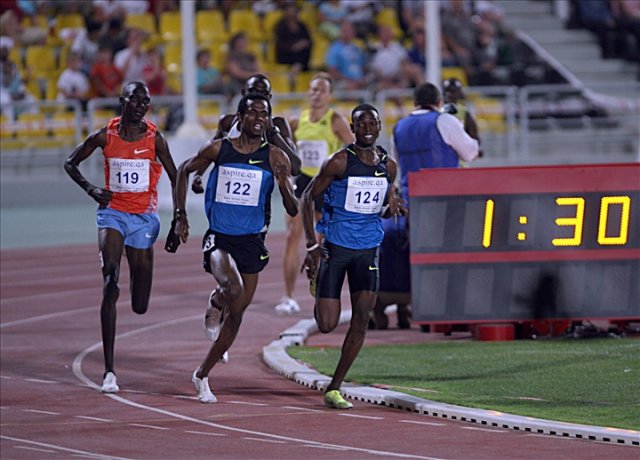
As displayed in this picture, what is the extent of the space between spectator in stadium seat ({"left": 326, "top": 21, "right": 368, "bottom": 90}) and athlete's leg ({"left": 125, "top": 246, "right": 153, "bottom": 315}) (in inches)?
742

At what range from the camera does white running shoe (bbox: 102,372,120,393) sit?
1210cm

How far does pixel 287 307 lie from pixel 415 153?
2364 millimetres

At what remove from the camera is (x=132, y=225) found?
1253 centimetres

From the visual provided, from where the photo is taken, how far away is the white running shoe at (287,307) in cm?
1666

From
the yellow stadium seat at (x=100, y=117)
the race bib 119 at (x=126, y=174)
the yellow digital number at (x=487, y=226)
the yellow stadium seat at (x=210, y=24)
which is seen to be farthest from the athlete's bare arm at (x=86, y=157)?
the yellow stadium seat at (x=210, y=24)

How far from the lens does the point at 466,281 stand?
1415 centimetres

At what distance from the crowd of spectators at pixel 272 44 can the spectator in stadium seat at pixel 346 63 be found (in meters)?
0.02

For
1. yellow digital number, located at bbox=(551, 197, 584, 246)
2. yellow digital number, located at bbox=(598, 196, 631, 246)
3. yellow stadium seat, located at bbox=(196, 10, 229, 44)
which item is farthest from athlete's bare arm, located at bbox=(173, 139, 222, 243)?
yellow stadium seat, located at bbox=(196, 10, 229, 44)

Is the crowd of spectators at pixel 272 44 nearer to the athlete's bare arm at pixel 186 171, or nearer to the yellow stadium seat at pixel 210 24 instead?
the yellow stadium seat at pixel 210 24

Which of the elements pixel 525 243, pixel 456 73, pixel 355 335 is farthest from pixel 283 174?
pixel 456 73

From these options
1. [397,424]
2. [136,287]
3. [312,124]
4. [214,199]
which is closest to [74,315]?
[312,124]

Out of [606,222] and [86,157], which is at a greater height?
[86,157]

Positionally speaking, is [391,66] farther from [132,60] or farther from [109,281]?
[109,281]

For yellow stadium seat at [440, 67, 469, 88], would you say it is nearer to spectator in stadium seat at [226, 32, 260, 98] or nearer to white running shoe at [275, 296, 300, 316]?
spectator in stadium seat at [226, 32, 260, 98]
